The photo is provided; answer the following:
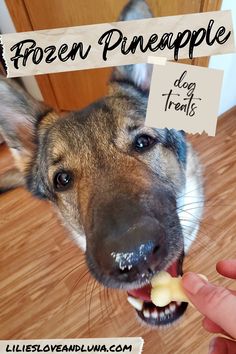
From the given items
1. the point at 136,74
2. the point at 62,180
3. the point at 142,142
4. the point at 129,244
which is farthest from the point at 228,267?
the point at 136,74

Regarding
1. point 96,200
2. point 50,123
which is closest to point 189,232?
point 96,200

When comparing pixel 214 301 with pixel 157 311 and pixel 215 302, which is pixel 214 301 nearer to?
pixel 215 302

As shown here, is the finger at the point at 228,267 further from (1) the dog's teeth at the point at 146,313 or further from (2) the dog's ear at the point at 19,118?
(2) the dog's ear at the point at 19,118

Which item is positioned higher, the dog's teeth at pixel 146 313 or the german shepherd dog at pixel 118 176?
the german shepherd dog at pixel 118 176

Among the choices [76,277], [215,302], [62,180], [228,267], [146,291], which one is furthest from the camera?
[76,277]

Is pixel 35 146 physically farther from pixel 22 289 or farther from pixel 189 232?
pixel 22 289

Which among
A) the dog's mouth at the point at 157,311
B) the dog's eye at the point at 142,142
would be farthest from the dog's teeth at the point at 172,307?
the dog's eye at the point at 142,142

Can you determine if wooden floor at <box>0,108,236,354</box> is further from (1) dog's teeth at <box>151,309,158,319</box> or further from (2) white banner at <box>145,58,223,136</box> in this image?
(2) white banner at <box>145,58,223,136</box>
